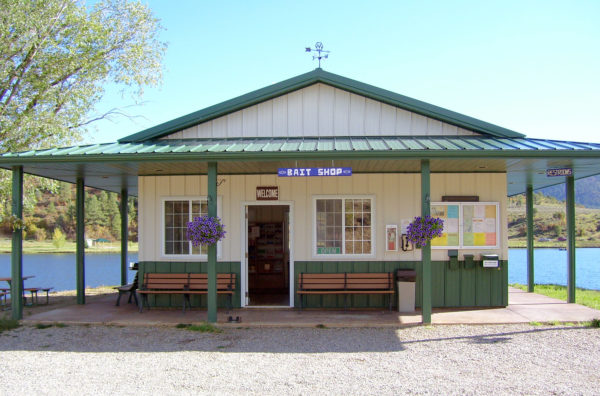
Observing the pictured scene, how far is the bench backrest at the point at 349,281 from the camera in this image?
947cm

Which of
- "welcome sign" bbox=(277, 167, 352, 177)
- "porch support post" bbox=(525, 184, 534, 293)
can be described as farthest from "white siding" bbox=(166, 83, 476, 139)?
"porch support post" bbox=(525, 184, 534, 293)

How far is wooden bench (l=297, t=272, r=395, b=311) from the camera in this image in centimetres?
945

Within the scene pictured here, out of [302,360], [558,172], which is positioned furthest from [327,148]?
[558,172]

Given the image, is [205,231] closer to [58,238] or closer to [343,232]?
[343,232]

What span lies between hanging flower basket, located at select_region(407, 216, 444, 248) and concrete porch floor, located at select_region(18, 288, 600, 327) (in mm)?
1352

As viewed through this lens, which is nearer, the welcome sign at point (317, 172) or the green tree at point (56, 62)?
the welcome sign at point (317, 172)

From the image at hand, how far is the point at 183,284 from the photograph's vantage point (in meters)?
9.64

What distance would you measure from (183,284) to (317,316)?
8.49ft

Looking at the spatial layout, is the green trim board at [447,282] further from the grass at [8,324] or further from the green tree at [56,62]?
the green tree at [56,62]

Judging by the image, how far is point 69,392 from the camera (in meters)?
5.07

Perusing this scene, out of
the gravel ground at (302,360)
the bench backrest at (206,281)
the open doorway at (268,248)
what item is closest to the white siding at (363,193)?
Answer: the bench backrest at (206,281)

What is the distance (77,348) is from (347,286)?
4603 millimetres

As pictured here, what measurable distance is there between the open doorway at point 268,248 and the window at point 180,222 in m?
3.16

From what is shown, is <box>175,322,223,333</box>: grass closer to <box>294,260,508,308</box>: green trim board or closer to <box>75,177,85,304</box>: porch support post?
<box>294,260,508,308</box>: green trim board
